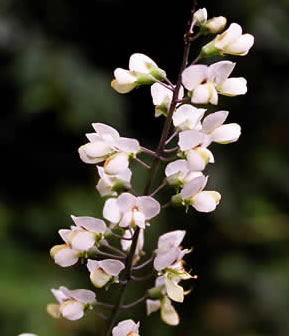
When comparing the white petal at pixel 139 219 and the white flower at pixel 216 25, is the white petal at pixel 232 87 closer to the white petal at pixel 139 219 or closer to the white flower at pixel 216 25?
the white flower at pixel 216 25

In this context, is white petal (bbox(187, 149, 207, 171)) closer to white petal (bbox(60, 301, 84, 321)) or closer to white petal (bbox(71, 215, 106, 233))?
white petal (bbox(71, 215, 106, 233))

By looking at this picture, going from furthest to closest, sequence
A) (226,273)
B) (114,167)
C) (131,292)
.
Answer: (226,273), (131,292), (114,167)

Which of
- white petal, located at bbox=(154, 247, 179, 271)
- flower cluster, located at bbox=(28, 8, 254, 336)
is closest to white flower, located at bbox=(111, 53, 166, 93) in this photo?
flower cluster, located at bbox=(28, 8, 254, 336)

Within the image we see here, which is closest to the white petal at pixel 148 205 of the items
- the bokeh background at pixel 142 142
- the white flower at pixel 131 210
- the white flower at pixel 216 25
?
the white flower at pixel 131 210

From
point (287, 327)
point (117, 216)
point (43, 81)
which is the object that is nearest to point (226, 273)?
point (287, 327)

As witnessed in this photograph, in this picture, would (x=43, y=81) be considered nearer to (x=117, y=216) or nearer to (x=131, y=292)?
(x=131, y=292)
